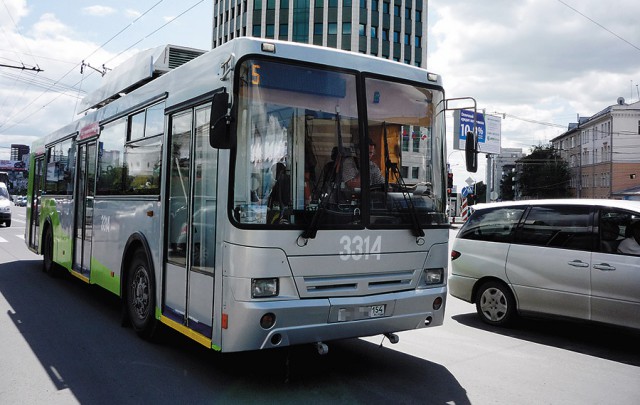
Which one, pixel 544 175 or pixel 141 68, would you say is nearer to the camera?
pixel 141 68

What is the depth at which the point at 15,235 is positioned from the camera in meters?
23.0

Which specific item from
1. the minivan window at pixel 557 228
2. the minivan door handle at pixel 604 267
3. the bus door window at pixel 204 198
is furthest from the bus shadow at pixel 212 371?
the minivan window at pixel 557 228

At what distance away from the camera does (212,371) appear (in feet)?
18.4

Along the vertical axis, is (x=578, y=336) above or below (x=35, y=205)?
below

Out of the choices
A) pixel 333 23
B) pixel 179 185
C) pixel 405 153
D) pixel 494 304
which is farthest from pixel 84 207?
pixel 333 23

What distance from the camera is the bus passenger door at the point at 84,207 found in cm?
892

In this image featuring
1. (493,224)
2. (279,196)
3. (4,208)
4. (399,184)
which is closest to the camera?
(279,196)

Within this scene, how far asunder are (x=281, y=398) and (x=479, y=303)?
4.33 m

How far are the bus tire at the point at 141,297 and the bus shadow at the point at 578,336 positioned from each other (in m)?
4.36

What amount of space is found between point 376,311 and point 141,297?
305 cm

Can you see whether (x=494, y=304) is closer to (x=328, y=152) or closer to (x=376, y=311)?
(x=376, y=311)

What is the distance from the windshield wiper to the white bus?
14 millimetres

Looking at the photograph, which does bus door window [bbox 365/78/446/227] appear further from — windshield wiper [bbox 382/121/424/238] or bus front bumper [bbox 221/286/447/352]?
bus front bumper [bbox 221/286/447/352]

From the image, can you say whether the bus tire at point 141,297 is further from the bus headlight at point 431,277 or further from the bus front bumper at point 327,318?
the bus headlight at point 431,277
